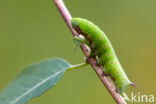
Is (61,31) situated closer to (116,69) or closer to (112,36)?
(112,36)

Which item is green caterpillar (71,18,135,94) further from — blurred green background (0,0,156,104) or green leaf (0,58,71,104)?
blurred green background (0,0,156,104)

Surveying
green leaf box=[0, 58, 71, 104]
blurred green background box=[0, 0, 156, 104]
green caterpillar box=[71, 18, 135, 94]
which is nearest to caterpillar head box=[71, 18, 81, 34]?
green caterpillar box=[71, 18, 135, 94]

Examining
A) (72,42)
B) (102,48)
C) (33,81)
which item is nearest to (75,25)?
(102,48)

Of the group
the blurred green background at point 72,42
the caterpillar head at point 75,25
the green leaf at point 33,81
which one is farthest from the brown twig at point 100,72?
the blurred green background at point 72,42

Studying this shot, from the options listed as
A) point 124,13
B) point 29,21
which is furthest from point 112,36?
point 29,21

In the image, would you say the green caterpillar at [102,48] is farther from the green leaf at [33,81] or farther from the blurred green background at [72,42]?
the blurred green background at [72,42]

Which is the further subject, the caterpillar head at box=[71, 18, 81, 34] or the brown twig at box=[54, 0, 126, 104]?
the caterpillar head at box=[71, 18, 81, 34]

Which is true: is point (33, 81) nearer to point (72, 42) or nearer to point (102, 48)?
point (102, 48)
